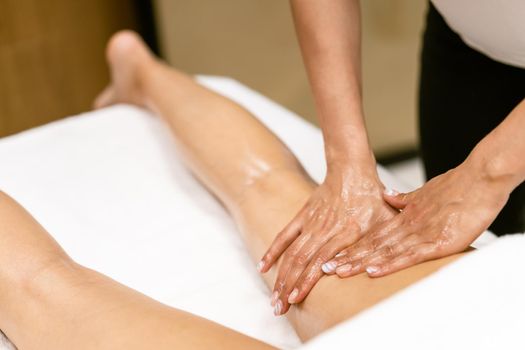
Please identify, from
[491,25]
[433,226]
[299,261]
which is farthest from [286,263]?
[491,25]

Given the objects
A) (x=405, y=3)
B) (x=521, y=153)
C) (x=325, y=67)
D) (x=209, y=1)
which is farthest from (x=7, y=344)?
(x=405, y=3)

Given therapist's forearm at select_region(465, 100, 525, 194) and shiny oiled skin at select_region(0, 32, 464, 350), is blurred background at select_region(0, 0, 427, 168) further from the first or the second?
therapist's forearm at select_region(465, 100, 525, 194)

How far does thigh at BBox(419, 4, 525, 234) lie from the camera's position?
1.29m

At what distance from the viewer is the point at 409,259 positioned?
959 mm

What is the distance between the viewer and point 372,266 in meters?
0.97

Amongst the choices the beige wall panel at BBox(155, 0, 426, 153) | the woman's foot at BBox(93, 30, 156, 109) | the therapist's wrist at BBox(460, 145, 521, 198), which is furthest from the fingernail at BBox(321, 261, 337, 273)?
the beige wall panel at BBox(155, 0, 426, 153)

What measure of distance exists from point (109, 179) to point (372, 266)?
672 millimetres

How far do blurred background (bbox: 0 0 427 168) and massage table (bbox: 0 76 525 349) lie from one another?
691 millimetres

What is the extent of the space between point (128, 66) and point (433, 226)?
38.5 inches

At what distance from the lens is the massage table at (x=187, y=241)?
744 mm

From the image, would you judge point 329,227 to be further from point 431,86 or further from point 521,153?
point 431,86

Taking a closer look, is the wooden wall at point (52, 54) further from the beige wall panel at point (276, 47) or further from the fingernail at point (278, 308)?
the fingernail at point (278, 308)

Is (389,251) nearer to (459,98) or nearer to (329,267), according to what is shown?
(329,267)

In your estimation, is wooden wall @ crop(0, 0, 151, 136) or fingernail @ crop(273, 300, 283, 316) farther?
wooden wall @ crop(0, 0, 151, 136)
